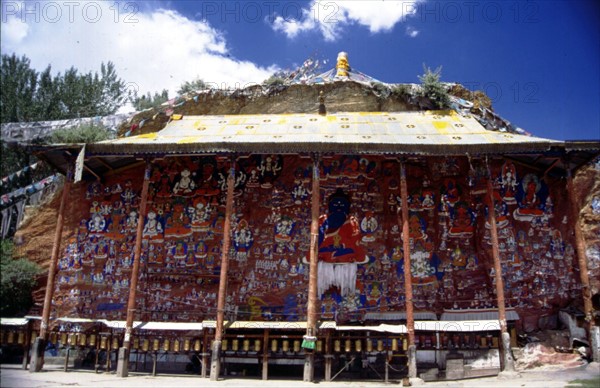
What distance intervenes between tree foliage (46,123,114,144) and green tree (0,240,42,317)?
573 cm

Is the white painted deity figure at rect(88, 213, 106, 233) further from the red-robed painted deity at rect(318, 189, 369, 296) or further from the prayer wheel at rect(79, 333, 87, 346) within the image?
the red-robed painted deity at rect(318, 189, 369, 296)

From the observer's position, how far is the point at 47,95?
26.7 meters

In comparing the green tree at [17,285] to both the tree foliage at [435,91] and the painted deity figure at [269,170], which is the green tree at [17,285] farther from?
the tree foliage at [435,91]

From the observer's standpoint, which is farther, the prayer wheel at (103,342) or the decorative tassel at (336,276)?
the decorative tassel at (336,276)

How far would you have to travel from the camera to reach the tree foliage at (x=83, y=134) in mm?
21109

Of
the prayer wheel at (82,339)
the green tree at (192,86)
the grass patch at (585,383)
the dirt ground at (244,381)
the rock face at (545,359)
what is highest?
the green tree at (192,86)

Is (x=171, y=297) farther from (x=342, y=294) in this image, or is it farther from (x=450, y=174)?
(x=450, y=174)

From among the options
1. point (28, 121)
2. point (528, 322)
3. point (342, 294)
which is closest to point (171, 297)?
point (342, 294)

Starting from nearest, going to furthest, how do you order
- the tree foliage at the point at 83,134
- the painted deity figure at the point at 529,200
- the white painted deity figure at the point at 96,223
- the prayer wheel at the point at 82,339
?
1. the prayer wheel at the point at 82,339
2. the painted deity figure at the point at 529,200
3. the white painted deity figure at the point at 96,223
4. the tree foliage at the point at 83,134

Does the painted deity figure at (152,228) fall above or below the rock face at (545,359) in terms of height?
above

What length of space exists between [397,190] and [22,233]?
1423 cm

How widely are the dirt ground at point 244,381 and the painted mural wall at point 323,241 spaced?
11.2ft

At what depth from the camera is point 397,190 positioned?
18.1 meters

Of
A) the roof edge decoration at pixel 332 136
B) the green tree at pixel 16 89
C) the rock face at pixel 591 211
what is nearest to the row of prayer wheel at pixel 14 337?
the roof edge decoration at pixel 332 136
